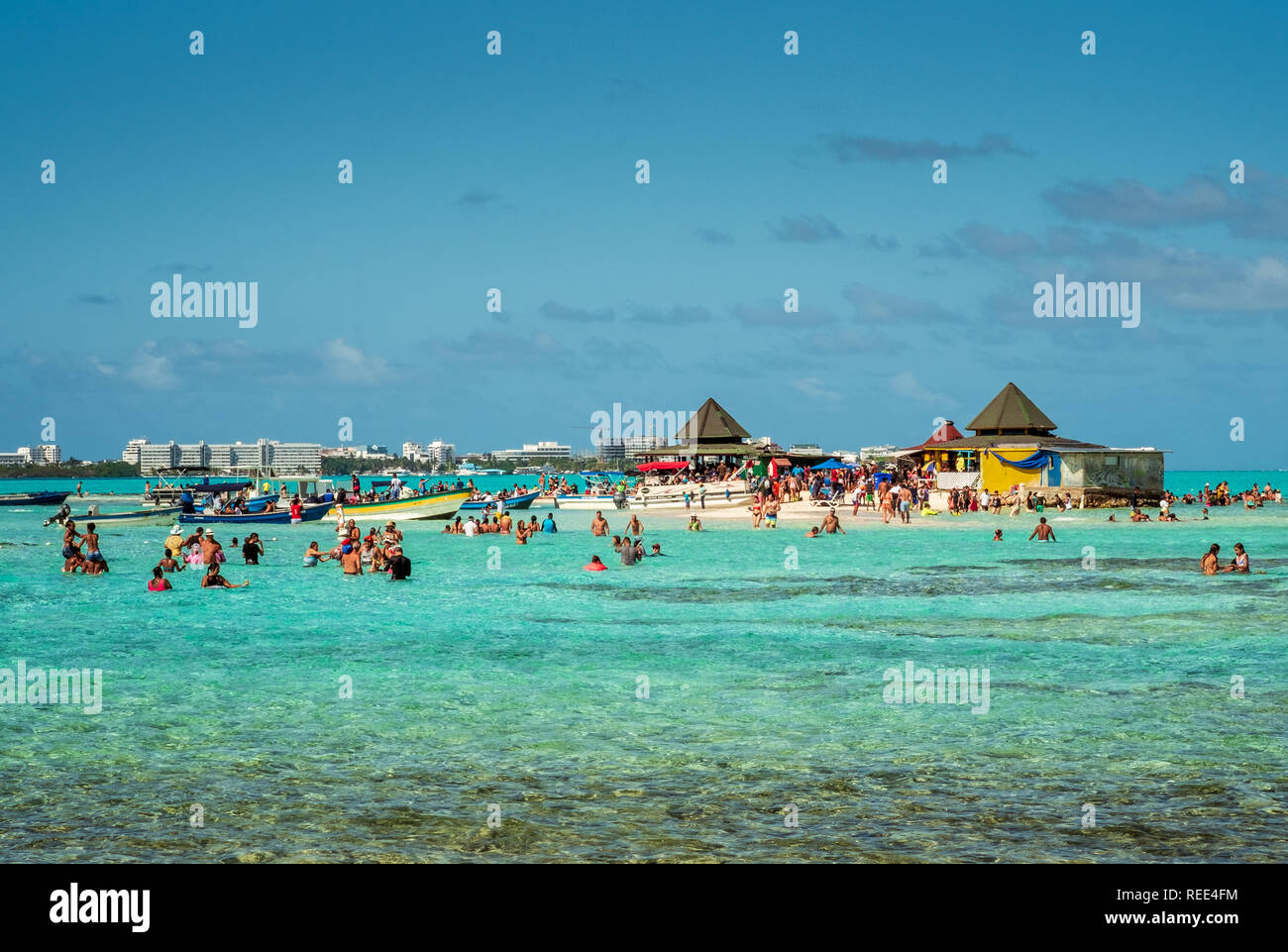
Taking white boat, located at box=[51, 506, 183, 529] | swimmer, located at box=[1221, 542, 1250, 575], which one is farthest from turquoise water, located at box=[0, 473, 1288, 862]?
white boat, located at box=[51, 506, 183, 529]

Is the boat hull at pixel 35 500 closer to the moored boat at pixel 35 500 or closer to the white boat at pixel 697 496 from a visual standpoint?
the moored boat at pixel 35 500

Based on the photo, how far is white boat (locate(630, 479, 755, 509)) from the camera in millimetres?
70000

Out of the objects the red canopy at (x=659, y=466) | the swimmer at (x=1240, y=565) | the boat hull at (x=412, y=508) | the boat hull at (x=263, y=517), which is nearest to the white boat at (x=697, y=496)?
the boat hull at (x=412, y=508)

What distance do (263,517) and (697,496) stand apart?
2643 centimetres

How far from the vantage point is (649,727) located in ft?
44.0

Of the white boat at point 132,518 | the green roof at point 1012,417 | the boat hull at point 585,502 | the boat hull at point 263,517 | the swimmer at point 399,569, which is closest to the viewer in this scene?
the swimmer at point 399,569

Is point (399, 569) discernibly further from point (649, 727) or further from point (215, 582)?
point (649, 727)

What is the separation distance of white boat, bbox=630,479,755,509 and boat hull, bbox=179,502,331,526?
20350mm

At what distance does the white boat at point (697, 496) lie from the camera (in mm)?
70000

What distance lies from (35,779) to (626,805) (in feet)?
19.4

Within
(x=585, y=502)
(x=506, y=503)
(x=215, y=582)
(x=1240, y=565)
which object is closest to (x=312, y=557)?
(x=215, y=582)

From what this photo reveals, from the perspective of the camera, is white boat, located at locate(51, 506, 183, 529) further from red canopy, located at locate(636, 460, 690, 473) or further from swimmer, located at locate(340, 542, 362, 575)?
red canopy, located at locate(636, 460, 690, 473)

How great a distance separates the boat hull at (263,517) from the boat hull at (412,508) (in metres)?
1.41
